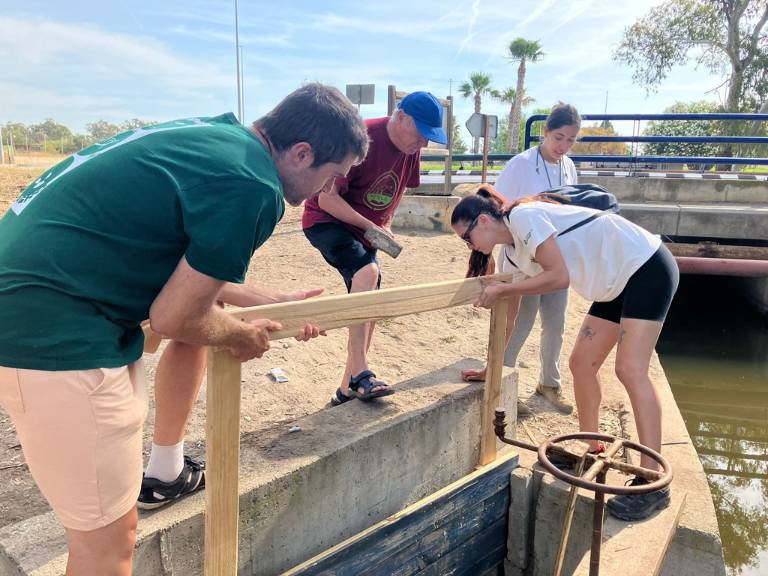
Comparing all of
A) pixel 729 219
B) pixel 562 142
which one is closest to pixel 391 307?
pixel 562 142

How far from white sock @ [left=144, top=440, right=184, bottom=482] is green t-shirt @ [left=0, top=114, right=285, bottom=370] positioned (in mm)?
657

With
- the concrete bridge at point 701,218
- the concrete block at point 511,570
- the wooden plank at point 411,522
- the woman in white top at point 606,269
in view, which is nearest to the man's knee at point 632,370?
the woman in white top at point 606,269

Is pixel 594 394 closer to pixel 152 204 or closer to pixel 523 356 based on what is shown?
pixel 523 356

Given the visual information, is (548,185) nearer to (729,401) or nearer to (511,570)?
(511,570)

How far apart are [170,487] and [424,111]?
200 centimetres

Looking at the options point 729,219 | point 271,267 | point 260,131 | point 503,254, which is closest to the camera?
point 260,131

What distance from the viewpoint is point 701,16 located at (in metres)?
19.4

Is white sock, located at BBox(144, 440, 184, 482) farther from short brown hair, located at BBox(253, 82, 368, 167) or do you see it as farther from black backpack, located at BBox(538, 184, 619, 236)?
black backpack, located at BBox(538, 184, 619, 236)

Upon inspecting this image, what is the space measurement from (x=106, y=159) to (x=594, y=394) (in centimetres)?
246

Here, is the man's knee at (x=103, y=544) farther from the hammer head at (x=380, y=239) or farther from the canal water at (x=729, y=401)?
the canal water at (x=729, y=401)

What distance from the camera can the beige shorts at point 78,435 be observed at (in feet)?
4.37

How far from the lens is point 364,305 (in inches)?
82.5

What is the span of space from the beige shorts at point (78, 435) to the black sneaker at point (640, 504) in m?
2.10

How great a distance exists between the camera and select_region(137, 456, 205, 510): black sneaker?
1.89 m
